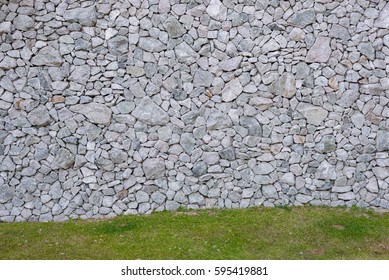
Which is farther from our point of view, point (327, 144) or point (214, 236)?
point (327, 144)

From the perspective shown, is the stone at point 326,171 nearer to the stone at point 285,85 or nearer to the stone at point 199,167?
→ the stone at point 285,85

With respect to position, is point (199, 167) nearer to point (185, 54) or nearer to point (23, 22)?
point (185, 54)

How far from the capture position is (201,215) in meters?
7.98

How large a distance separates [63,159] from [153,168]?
4.84 ft

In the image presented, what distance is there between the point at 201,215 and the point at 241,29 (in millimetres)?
3104

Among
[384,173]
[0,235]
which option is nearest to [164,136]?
[0,235]

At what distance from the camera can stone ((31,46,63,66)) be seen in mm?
8023

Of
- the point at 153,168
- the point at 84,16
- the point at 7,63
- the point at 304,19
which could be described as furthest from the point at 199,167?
the point at 7,63

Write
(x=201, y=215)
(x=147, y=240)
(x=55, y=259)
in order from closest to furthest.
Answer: (x=55, y=259), (x=147, y=240), (x=201, y=215)

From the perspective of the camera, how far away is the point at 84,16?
8.02 meters

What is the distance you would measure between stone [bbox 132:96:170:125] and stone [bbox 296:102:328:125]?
2.22 metres

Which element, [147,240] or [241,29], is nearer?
[147,240]

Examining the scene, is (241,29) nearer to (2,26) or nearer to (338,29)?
(338,29)

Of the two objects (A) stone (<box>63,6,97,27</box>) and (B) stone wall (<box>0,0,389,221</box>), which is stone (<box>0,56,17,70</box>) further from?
(A) stone (<box>63,6,97,27</box>)
